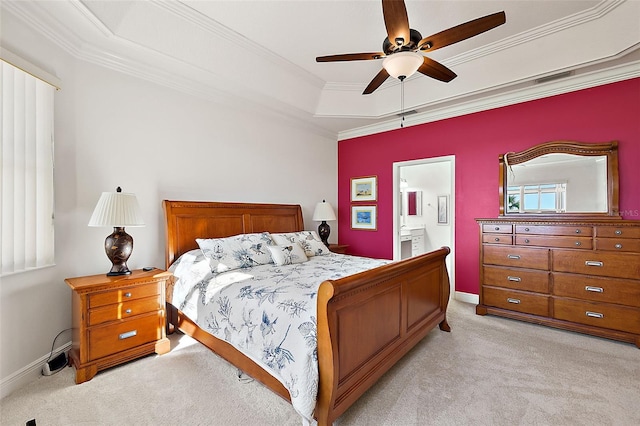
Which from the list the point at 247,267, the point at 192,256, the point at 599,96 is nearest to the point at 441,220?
the point at 599,96

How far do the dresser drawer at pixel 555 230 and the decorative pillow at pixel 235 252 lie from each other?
2.95m

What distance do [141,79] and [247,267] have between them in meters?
2.29

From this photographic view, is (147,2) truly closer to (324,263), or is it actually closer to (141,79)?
(141,79)

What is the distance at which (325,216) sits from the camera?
4.65 metres

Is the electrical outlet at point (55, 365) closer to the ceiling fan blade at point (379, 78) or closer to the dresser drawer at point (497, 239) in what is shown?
the ceiling fan blade at point (379, 78)

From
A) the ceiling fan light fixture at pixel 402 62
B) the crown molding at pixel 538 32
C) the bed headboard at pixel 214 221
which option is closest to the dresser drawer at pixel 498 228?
the crown molding at pixel 538 32

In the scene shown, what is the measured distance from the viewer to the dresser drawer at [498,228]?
3361 millimetres

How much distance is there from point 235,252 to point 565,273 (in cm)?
351

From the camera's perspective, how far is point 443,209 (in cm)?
582

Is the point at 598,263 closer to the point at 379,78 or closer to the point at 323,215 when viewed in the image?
the point at 379,78

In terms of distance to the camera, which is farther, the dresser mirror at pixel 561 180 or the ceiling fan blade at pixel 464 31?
the dresser mirror at pixel 561 180

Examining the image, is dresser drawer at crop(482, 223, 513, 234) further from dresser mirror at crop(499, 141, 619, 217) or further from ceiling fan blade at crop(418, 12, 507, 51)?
ceiling fan blade at crop(418, 12, 507, 51)

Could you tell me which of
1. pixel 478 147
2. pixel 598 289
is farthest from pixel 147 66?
pixel 598 289

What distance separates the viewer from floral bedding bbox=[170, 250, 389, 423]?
1.61 metres
